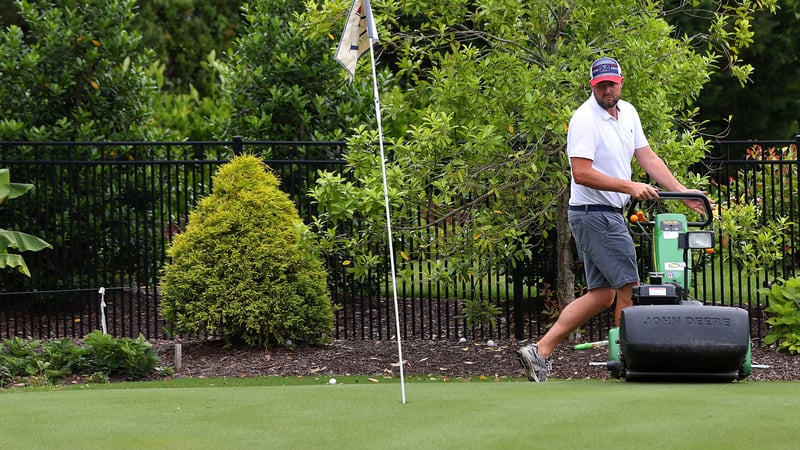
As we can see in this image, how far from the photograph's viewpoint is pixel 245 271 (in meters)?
10.7

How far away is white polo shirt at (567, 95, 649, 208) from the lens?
25.9 feet

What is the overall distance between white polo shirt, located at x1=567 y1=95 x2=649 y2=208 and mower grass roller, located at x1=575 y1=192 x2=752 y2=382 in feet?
1.45

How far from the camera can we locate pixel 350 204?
9.78m

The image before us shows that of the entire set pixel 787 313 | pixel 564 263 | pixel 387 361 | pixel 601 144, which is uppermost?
pixel 601 144

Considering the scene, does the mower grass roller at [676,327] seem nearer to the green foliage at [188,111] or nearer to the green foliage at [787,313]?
the green foliage at [787,313]

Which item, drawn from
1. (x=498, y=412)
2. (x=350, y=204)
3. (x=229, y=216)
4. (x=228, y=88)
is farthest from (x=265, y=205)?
(x=498, y=412)

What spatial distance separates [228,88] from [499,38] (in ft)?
13.9

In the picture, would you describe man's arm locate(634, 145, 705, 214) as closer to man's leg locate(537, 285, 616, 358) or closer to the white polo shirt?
the white polo shirt

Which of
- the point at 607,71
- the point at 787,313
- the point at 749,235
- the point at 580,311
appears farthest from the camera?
the point at 749,235

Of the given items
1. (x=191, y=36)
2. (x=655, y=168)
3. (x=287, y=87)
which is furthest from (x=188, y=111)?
(x=655, y=168)

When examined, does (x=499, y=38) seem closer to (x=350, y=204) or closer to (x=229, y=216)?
(x=350, y=204)

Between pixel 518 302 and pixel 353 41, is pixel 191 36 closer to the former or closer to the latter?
pixel 518 302

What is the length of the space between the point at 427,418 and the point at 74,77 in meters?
8.49

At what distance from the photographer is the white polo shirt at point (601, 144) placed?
7.89 metres
